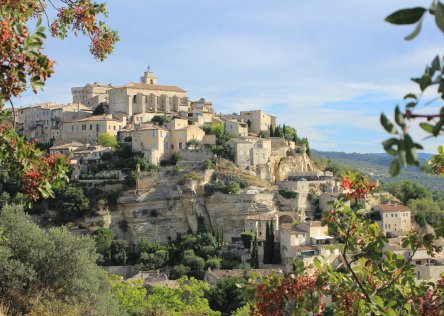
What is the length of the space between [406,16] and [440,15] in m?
0.19

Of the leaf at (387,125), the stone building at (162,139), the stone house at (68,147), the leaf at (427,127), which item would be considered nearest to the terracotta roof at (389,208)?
the stone building at (162,139)

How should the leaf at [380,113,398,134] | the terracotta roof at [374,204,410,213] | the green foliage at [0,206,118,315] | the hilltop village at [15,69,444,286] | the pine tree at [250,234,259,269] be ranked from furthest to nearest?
the terracotta roof at [374,204,410,213] → the hilltop village at [15,69,444,286] → the pine tree at [250,234,259,269] → the green foliage at [0,206,118,315] → the leaf at [380,113,398,134]

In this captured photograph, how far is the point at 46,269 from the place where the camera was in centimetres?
1886

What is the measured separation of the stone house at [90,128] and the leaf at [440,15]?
56.5 meters

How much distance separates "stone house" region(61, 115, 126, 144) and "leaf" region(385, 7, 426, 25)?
56.3 m

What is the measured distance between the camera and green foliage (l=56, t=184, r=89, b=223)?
48.3 m

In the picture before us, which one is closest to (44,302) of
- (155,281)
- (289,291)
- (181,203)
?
(289,291)

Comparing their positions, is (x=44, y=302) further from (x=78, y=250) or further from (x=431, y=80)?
(x=431, y=80)

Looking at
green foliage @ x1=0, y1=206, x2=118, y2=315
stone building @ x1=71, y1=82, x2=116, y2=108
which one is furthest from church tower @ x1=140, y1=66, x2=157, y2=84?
green foliage @ x1=0, y1=206, x2=118, y2=315

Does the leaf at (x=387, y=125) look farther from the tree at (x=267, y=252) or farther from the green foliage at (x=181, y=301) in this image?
the tree at (x=267, y=252)

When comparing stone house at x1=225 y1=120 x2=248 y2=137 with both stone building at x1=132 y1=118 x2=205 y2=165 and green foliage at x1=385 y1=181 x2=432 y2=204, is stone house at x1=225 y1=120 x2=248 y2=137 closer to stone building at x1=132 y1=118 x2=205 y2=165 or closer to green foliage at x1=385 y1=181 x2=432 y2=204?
stone building at x1=132 y1=118 x2=205 y2=165

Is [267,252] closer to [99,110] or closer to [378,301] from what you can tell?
[99,110]

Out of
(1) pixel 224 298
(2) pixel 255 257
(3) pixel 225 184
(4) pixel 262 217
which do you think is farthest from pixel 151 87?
(1) pixel 224 298

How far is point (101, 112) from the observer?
64.4 m
